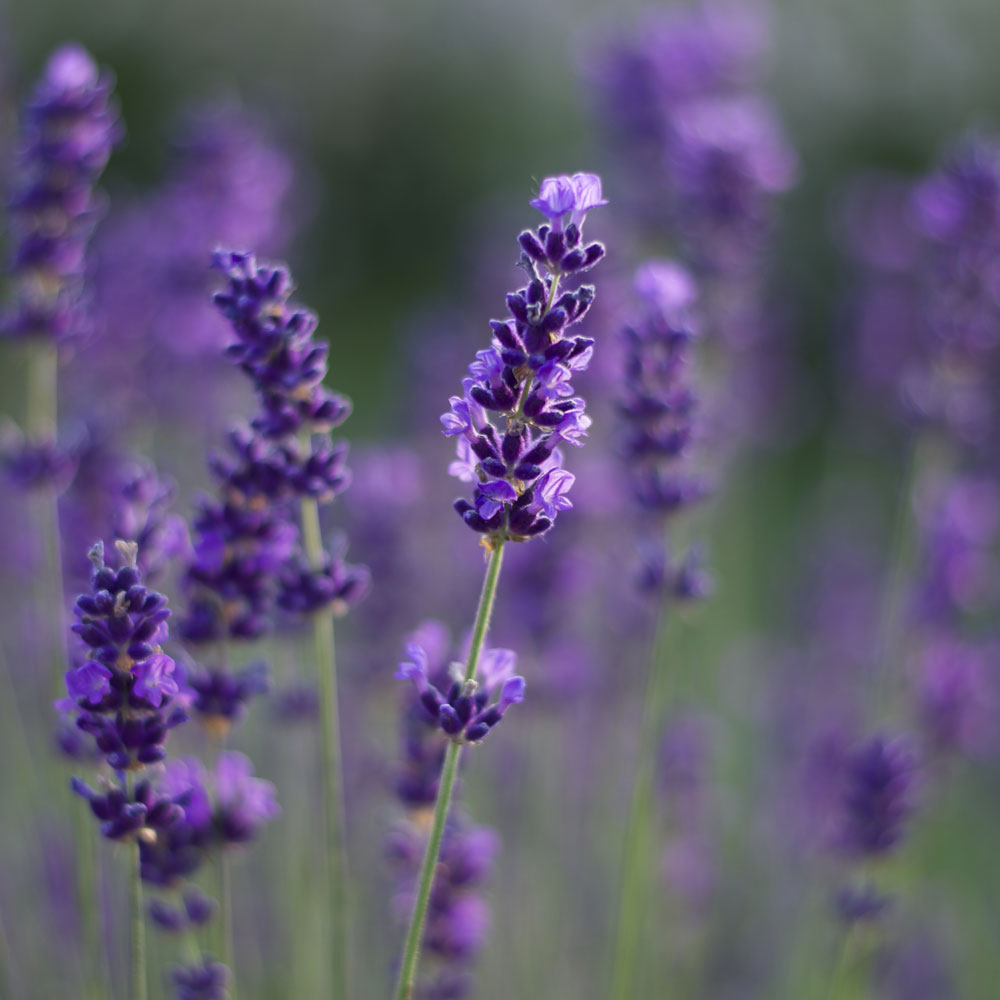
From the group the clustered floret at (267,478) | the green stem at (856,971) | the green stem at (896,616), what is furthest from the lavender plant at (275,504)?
the green stem at (896,616)

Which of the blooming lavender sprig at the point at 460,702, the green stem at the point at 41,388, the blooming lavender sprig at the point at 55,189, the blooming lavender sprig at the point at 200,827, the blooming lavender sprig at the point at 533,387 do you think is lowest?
the blooming lavender sprig at the point at 200,827

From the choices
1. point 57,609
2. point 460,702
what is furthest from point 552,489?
point 57,609

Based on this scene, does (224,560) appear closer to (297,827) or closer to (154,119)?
(297,827)

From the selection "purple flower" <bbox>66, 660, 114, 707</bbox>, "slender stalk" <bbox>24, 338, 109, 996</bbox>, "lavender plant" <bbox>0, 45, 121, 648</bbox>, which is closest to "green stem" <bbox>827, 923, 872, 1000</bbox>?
"slender stalk" <bbox>24, 338, 109, 996</bbox>

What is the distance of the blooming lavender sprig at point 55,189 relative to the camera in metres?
2.51

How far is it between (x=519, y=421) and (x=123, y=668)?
2.09 ft

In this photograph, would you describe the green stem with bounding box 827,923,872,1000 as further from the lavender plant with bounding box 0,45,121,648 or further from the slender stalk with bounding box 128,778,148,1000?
the lavender plant with bounding box 0,45,121,648

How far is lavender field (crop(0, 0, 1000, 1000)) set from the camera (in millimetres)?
1833

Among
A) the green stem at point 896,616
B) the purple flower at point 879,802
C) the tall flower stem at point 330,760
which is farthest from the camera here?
the green stem at point 896,616

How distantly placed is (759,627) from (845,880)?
3.89 metres

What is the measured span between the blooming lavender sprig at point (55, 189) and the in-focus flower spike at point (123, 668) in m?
1.13

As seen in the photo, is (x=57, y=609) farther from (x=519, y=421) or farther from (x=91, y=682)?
(x=519, y=421)

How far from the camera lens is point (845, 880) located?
2893mm

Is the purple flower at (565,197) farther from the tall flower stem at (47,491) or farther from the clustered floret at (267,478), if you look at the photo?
the tall flower stem at (47,491)
